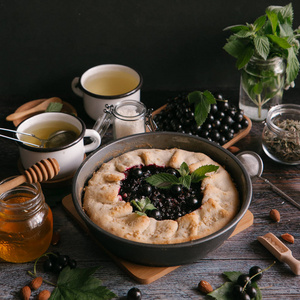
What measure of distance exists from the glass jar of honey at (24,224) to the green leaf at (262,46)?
4.48ft

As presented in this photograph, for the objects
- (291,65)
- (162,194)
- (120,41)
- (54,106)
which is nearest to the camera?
(162,194)

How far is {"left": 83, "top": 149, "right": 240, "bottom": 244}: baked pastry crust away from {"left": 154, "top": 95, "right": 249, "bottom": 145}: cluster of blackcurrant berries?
291 millimetres

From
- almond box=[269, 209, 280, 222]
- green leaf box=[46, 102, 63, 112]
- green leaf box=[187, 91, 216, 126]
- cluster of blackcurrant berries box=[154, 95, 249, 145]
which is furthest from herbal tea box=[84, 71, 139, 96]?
almond box=[269, 209, 280, 222]

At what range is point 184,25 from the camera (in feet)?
9.86

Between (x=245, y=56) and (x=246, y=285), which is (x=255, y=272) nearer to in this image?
(x=246, y=285)

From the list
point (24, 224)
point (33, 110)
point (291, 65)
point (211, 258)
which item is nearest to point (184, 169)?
point (211, 258)

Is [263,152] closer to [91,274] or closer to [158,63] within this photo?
[158,63]

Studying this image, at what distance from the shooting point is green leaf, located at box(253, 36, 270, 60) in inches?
101

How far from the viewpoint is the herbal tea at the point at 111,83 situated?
289 cm

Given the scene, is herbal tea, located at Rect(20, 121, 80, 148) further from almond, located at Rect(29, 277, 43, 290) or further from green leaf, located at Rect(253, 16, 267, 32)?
green leaf, located at Rect(253, 16, 267, 32)

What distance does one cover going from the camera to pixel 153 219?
6.56 ft

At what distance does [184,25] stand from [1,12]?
1110 millimetres

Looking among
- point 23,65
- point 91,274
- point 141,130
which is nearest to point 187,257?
point 91,274

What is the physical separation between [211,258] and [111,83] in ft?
4.34
